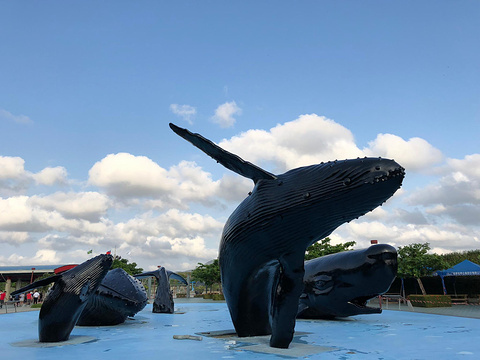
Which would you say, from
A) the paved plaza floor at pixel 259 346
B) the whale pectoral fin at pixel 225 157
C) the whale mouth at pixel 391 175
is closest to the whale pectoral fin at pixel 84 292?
the paved plaza floor at pixel 259 346

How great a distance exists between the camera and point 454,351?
25.9ft

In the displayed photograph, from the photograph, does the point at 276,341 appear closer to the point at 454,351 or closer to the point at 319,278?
the point at 454,351

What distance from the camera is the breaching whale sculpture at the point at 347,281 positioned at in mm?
11273

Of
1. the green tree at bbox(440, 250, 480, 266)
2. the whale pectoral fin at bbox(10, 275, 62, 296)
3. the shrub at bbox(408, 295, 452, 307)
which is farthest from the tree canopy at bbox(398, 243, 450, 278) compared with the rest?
the whale pectoral fin at bbox(10, 275, 62, 296)

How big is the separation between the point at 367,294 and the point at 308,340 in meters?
3.44

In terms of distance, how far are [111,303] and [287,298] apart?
8.50 meters

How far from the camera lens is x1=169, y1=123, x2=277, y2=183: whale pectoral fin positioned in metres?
6.99

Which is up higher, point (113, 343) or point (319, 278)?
point (319, 278)

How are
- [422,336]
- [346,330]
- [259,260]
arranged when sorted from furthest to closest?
[346,330] < [422,336] < [259,260]


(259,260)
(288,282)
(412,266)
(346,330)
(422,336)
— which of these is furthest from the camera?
(412,266)

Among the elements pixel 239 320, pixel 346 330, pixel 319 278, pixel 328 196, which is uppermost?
pixel 328 196

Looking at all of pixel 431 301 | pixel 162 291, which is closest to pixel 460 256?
pixel 431 301

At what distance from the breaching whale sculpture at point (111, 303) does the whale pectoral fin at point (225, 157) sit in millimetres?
8636

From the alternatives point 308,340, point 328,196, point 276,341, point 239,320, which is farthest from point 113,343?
point 328,196
